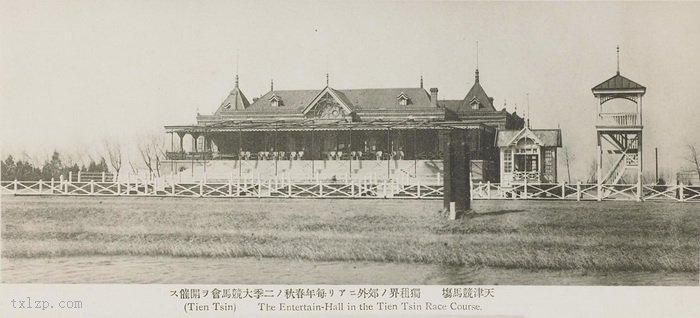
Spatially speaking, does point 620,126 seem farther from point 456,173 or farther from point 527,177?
point 456,173

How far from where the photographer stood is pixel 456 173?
1088 centimetres

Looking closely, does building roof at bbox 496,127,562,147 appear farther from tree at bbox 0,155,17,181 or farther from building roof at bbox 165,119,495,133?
tree at bbox 0,155,17,181

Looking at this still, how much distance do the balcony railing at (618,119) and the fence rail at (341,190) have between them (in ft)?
4.22

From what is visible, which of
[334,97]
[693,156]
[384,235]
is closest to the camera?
[384,235]

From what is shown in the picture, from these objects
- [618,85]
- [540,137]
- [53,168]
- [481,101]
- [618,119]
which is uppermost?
[481,101]

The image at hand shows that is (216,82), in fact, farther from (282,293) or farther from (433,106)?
(433,106)

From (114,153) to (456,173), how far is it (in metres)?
7.84

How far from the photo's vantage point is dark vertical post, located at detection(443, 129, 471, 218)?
10.7m

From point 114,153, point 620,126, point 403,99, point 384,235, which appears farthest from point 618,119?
point 403,99

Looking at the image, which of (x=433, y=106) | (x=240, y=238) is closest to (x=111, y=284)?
(x=240, y=238)

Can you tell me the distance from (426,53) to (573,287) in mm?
4373

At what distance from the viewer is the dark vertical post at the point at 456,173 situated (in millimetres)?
10703

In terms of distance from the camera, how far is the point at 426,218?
1115 centimetres

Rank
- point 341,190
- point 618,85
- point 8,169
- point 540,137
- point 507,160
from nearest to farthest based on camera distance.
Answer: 1. point 8,169
2. point 618,85
3. point 341,190
4. point 540,137
5. point 507,160
